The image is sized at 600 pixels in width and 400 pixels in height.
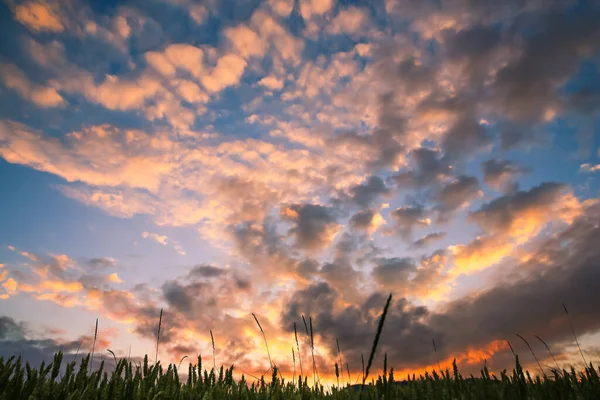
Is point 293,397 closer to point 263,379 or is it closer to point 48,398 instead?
point 263,379

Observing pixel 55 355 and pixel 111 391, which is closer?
pixel 111 391

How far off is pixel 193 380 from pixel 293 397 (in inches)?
79.2

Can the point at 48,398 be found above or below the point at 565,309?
below

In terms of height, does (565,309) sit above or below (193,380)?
above

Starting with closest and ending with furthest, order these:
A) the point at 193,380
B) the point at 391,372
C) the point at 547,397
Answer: the point at 391,372
the point at 547,397
the point at 193,380

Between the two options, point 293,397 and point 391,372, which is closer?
point 391,372

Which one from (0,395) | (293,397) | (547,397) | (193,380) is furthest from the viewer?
(193,380)

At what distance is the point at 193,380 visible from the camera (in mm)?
6586

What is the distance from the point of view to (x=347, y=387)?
22.7 ft

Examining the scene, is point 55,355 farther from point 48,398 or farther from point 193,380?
point 193,380

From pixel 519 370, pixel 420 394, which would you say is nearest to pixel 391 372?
pixel 519 370

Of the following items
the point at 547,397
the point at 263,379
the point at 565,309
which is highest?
the point at 565,309

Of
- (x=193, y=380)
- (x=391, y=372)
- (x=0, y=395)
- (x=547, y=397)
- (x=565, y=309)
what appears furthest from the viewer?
(x=565, y=309)

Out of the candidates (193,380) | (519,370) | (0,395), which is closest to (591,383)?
(519,370)
